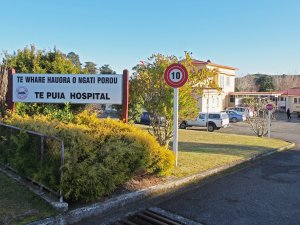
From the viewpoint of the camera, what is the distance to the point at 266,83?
247 ft

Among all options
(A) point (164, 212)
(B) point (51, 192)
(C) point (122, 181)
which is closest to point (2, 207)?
(B) point (51, 192)

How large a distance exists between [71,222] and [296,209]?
387 cm

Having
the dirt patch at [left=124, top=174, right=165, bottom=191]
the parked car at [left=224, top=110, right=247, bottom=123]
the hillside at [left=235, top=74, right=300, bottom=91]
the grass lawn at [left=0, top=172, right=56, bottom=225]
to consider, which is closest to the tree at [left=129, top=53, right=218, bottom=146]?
the dirt patch at [left=124, top=174, right=165, bottom=191]

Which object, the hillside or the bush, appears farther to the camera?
the hillside

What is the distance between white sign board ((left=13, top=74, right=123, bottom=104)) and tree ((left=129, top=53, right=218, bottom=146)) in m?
1.30

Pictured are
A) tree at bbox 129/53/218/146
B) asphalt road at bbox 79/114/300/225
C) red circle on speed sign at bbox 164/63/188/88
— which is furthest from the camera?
→ tree at bbox 129/53/218/146

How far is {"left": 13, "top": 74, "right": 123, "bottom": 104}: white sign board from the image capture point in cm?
817

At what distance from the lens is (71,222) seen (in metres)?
4.65

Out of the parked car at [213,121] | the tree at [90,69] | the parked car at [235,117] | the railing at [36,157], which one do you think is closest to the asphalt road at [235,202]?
the railing at [36,157]

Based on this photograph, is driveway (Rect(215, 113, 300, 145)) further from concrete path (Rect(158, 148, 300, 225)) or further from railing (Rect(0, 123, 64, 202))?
railing (Rect(0, 123, 64, 202))

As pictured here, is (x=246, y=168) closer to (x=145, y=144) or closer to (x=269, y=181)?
(x=269, y=181)

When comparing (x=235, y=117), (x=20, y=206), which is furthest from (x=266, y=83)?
(x=20, y=206)

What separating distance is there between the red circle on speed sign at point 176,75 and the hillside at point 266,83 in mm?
66442

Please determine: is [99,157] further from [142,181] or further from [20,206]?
[20,206]
